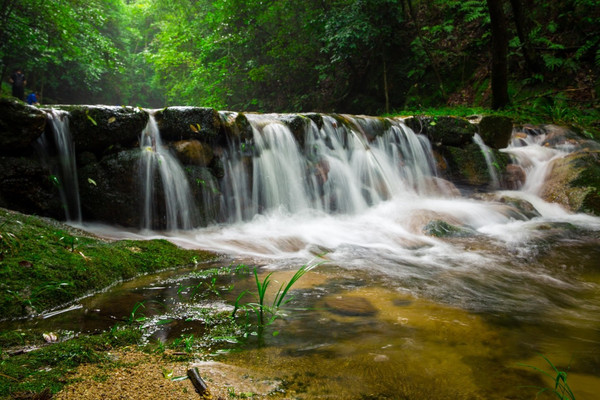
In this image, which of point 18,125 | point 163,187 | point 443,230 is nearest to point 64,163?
point 18,125

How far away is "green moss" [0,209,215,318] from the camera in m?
2.38

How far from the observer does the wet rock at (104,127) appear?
208 inches

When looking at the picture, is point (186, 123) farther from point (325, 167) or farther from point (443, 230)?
point (443, 230)

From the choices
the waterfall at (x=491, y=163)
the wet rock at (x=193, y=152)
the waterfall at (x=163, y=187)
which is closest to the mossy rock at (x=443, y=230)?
the waterfall at (x=491, y=163)

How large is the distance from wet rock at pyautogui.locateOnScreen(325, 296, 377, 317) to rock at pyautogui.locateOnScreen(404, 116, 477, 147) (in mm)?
7230

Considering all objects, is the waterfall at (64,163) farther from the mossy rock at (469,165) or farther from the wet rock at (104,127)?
the mossy rock at (469,165)

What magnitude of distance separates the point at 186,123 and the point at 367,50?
411 inches

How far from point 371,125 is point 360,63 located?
7.62 metres

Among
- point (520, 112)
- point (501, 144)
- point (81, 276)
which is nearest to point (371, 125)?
point (501, 144)

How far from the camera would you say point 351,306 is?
98.7 inches

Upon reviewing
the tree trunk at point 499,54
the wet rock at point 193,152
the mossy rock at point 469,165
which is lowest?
the mossy rock at point 469,165

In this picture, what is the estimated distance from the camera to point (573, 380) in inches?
62.9

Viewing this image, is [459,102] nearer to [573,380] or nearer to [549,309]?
[549,309]

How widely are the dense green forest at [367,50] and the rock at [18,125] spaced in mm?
10034
